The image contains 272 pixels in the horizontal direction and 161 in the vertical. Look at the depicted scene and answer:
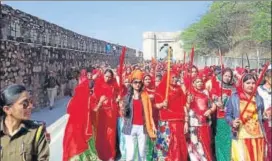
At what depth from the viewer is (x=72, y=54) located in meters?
21.4

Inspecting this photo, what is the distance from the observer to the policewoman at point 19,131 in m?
2.70

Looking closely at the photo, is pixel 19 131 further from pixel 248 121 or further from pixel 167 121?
pixel 167 121

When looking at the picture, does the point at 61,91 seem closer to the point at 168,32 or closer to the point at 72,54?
the point at 72,54

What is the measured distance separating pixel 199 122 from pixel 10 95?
13.1ft

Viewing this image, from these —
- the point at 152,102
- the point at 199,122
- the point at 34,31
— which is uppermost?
the point at 34,31

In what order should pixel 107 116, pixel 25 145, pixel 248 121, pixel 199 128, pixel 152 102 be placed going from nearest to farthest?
pixel 25 145 → pixel 248 121 → pixel 199 128 → pixel 152 102 → pixel 107 116

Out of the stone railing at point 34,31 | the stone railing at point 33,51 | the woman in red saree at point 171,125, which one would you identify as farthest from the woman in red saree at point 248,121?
the stone railing at point 34,31

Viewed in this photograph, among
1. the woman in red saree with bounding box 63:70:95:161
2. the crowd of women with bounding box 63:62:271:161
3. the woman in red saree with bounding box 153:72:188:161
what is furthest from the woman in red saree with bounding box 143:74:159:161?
the woman in red saree with bounding box 63:70:95:161

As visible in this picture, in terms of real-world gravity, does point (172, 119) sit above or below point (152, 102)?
below

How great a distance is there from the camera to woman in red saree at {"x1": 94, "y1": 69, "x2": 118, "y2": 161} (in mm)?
7660

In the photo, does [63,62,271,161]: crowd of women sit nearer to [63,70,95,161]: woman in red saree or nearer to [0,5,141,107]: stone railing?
[63,70,95,161]: woman in red saree

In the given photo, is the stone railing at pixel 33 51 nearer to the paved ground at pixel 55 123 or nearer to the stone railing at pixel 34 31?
the stone railing at pixel 34 31

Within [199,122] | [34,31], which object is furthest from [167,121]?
[34,31]

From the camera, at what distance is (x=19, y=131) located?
274 cm
